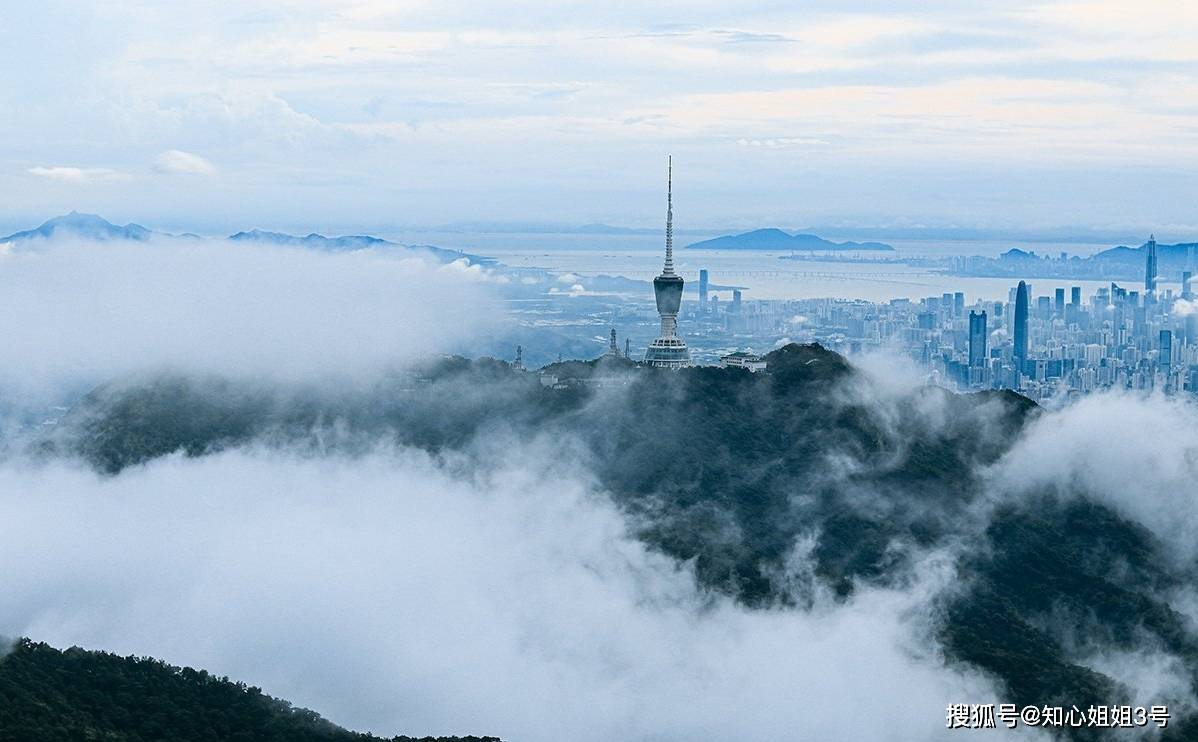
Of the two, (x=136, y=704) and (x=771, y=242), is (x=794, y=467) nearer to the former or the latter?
(x=136, y=704)

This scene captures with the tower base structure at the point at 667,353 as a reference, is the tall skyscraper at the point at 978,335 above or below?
below

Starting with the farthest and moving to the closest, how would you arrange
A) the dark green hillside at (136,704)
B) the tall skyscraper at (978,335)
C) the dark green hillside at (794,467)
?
1. the tall skyscraper at (978,335)
2. the dark green hillside at (794,467)
3. the dark green hillside at (136,704)

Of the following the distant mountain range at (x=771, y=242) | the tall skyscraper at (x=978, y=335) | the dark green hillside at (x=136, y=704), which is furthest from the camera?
the distant mountain range at (x=771, y=242)

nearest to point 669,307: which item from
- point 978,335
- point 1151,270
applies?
point 978,335

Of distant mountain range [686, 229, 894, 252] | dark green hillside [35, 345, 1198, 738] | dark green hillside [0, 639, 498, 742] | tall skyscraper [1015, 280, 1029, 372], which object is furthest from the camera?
distant mountain range [686, 229, 894, 252]

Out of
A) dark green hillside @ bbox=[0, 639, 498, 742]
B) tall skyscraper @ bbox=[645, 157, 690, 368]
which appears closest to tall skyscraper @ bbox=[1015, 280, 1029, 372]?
tall skyscraper @ bbox=[645, 157, 690, 368]

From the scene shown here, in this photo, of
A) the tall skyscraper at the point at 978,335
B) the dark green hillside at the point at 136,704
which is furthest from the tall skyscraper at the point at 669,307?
the tall skyscraper at the point at 978,335

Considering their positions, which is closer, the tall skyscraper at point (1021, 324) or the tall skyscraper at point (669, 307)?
the tall skyscraper at point (669, 307)

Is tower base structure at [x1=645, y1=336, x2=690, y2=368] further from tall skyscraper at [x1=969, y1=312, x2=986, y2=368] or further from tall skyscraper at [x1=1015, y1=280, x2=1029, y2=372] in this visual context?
tall skyscraper at [x1=1015, y1=280, x2=1029, y2=372]

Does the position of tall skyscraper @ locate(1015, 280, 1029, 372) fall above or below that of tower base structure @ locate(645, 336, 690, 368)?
below

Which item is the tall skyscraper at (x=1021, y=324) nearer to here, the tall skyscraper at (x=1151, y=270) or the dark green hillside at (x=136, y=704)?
the tall skyscraper at (x=1151, y=270)

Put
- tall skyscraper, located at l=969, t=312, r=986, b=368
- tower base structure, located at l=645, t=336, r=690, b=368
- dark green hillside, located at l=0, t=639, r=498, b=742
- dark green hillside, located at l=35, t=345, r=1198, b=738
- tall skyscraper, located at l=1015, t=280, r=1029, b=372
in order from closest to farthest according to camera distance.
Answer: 1. dark green hillside, located at l=0, t=639, r=498, b=742
2. dark green hillside, located at l=35, t=345, r=1198, b=738
3. tower base structure, located at l=645, t=336, r=690, b=368
4. tall skyscraper, located at l=969, t=312, r=986, b=368
5. tall skyscraper, located at l=1015, t=280, r=1029, b=372
